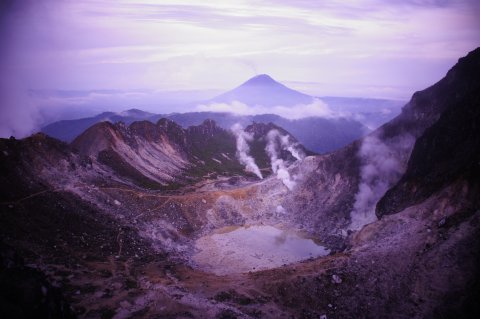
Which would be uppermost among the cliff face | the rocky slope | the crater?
the cliff face

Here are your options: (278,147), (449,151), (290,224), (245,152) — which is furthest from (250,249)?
(278,147)

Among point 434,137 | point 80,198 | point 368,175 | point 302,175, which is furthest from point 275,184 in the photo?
point 80,198

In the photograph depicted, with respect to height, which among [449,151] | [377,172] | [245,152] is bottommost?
[245,152]

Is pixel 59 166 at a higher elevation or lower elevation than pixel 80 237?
higher

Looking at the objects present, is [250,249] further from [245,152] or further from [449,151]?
[245,152]

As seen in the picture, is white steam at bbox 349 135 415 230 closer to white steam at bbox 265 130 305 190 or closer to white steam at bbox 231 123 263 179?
white steam at bbox 231 123 263 179

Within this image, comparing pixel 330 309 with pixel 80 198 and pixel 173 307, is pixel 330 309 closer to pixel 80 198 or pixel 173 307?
pixel 173 307

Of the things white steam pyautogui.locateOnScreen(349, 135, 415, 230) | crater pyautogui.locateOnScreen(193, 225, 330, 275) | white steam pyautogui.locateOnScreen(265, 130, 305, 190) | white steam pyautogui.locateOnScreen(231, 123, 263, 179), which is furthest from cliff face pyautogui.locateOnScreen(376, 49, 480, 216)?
white steam pyautogui.locateOnScreen(265, 130, 305, 190)
